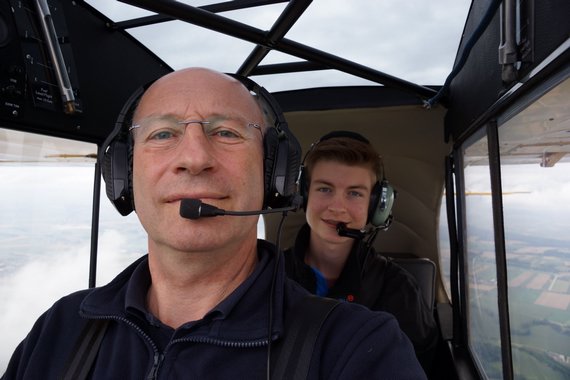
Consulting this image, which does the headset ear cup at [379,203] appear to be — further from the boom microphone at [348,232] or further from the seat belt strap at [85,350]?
the seat belt strap at [85,350]

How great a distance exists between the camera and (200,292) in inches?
45.7

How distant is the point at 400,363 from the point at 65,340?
2.58 feet

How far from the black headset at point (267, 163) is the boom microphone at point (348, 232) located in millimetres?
845

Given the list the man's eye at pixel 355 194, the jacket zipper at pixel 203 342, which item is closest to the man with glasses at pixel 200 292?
the jacket zipper at pixel 203 342

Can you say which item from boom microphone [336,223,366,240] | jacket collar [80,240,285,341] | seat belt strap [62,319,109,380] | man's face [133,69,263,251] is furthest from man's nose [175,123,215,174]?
boom microphone [336,223,366,240]

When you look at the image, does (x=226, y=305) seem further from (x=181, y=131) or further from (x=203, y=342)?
(x=181, y=131)

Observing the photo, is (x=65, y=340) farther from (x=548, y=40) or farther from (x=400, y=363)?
(x=548, y=40)

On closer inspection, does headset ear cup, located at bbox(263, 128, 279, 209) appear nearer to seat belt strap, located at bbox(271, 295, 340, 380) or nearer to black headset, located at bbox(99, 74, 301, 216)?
black headset, located at bbox(99, 74, 301, 216)

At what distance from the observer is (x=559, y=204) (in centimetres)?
124

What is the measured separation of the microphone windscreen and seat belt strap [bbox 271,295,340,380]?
0.31 meters

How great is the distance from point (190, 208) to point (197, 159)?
0.13m

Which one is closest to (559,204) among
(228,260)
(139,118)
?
(228,260)

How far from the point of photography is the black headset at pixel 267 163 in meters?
1.21

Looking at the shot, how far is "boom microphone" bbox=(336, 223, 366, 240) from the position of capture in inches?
82.0
